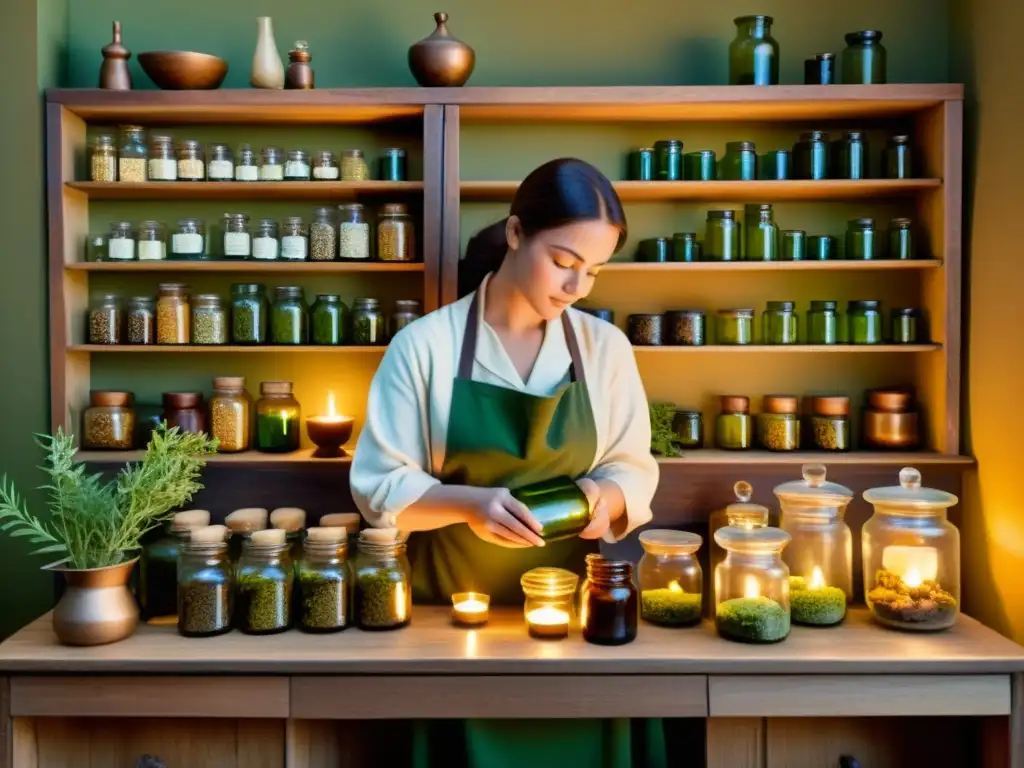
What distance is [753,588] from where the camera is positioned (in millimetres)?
1941

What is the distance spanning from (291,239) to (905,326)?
1777mm

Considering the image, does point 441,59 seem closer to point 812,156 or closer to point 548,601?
point 812,156

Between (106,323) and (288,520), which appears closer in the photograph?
(288,520)

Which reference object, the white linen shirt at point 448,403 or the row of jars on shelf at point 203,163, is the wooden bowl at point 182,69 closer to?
the row of jars on shelf at point 203,163

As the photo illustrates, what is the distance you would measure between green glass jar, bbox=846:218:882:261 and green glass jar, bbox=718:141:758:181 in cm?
33

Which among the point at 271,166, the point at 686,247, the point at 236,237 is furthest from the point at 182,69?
the point at 686,247

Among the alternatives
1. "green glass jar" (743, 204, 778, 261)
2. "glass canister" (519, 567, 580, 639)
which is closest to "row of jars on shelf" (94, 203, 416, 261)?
"green glass jar" (743, 204, 778, 261)

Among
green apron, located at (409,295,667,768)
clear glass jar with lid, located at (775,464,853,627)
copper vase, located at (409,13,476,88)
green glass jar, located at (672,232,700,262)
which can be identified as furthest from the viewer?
green glass jar, located at (672,232,700,262)

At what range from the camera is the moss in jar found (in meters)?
2.01

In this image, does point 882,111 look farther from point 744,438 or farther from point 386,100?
point 386,100

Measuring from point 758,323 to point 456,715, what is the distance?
1.62m

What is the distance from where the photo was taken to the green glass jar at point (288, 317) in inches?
108

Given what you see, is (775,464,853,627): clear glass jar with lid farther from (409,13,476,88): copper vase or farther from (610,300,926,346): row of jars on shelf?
(409,13,476,88): copper vase

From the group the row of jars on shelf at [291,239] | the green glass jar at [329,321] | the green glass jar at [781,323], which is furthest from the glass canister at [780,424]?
the green glass jar at [329,321]
